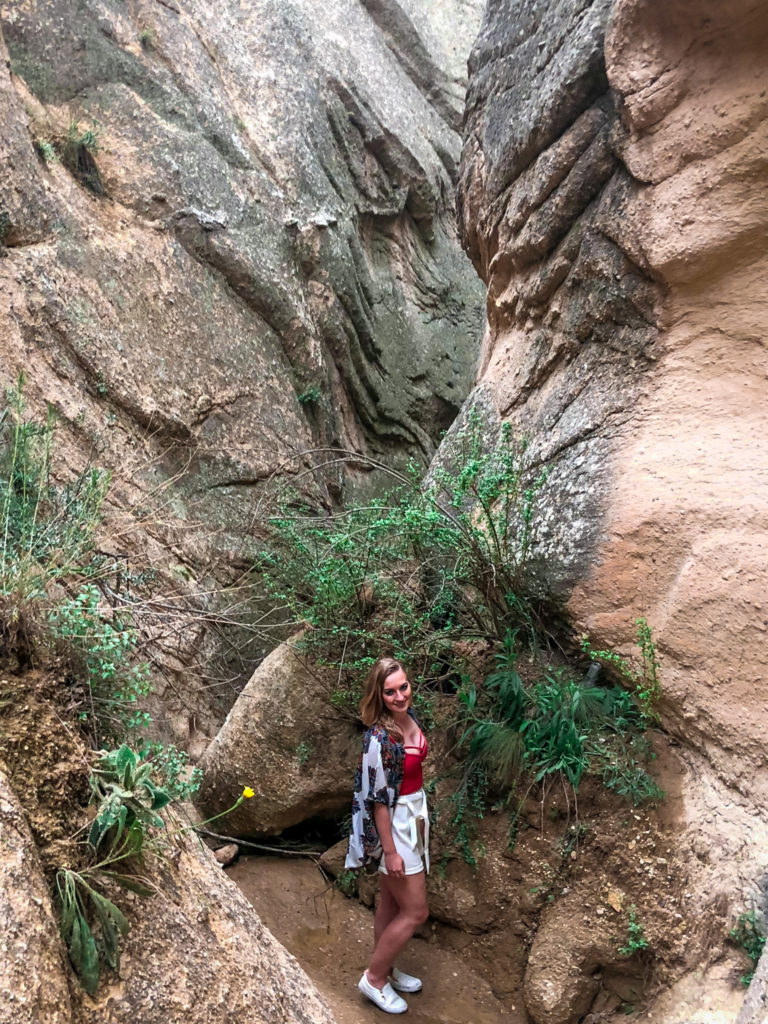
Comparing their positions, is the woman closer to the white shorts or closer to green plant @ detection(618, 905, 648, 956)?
the white shorts

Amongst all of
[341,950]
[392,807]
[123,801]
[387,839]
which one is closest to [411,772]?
[392,807]

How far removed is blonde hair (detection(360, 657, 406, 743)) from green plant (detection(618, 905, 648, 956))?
1262 millimetres

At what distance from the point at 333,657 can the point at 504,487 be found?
4.58 ft

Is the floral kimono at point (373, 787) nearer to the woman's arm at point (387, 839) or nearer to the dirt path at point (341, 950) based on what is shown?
the woman's arm at point (387, 839)

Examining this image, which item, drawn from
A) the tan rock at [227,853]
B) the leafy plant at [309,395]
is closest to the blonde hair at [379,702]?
the tan rock at [227,853]

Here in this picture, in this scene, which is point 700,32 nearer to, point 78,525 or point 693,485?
point 693,485

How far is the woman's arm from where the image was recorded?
3316mm

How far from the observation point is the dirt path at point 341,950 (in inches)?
142

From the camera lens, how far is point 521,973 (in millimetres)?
3715

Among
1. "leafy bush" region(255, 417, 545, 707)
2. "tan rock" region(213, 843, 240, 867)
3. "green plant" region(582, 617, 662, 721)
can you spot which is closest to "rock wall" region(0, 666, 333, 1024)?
"leafy bush" region(255, 417, 545, 707)

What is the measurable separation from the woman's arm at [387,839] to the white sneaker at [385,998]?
66 centimetres

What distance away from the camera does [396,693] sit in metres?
3.38

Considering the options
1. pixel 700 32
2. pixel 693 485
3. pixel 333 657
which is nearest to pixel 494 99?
pixel 700 32

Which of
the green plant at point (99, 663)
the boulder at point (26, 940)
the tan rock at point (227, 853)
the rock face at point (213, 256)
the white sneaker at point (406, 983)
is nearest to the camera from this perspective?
the boulder at point (26, 940)
